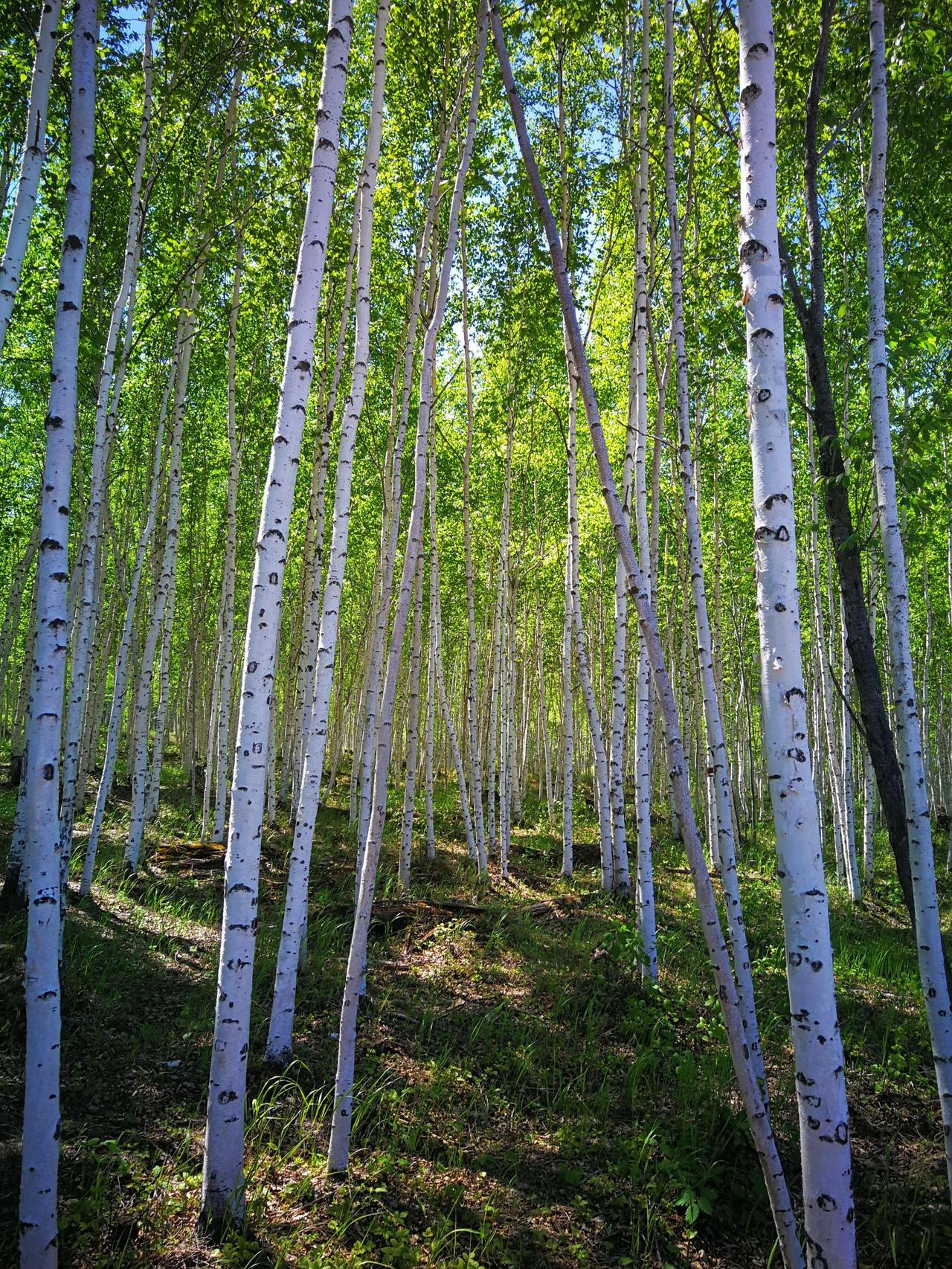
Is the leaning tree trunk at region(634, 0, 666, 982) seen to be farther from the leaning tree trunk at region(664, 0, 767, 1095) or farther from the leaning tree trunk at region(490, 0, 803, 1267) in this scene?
the leaning tree trunk at region(490, 0, 803, 1267)

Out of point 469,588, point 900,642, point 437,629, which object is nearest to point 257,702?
point 900,642

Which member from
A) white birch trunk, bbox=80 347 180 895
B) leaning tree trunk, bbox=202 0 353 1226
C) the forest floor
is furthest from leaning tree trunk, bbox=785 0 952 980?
white birch trunk, bbox=80 347 180 895

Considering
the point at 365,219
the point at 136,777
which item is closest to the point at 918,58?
the point at 365,219

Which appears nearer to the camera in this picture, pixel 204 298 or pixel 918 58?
pixel 918 58

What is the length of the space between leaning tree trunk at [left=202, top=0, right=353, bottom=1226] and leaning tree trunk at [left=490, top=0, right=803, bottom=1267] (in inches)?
39.4

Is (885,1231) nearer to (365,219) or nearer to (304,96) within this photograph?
(365,219)

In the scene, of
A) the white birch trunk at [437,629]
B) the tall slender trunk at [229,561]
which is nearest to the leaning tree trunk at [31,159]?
the tall slender trunk at [229,561]

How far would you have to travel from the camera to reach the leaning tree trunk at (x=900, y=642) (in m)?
3.28

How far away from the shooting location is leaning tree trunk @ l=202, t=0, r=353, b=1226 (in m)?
2.75

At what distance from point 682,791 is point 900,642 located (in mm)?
2142

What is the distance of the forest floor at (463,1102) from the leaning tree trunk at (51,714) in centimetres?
54

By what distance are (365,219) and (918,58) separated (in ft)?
15.6

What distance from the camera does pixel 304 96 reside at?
6918 millimetres

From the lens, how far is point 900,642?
3.77 metres
